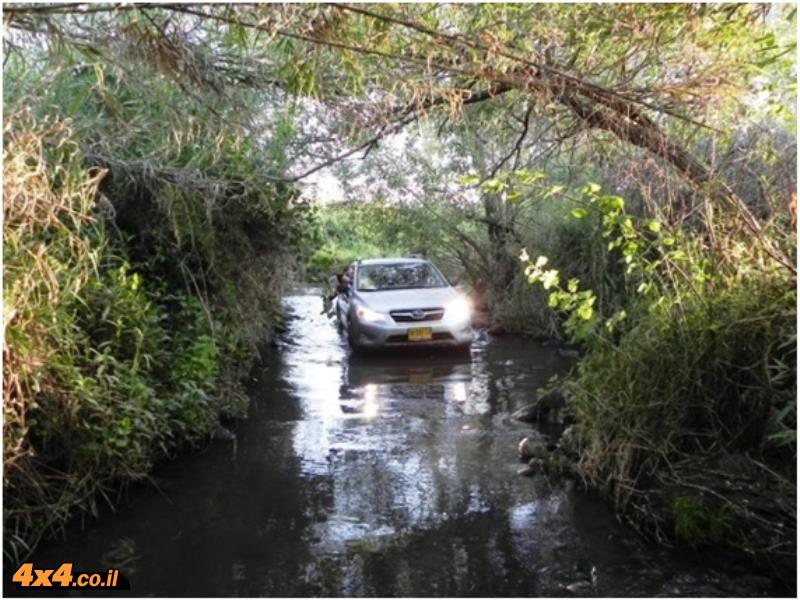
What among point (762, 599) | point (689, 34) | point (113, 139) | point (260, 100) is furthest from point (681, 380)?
point (113, 139)

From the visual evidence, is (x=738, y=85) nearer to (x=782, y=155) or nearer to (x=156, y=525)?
(x=782, y=155)

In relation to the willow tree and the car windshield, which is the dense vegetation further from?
the car windshield

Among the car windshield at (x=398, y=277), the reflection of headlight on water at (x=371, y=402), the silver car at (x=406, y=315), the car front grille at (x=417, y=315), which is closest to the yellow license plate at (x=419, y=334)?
the silver car at (x=406, y=315)

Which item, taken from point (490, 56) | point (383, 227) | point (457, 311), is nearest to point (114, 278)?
point (490, 56)

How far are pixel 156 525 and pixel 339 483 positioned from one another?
1.30m

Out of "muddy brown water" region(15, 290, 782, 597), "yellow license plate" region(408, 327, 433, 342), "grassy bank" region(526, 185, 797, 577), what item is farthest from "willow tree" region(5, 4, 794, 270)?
"yellow license plate" region(408, 327, 433, 342)

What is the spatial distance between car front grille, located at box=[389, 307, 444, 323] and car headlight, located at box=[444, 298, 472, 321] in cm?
10

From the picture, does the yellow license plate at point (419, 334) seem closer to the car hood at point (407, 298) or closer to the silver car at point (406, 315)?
the silver car at point (406, 315)

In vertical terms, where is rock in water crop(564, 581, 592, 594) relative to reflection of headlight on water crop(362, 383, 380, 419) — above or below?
below

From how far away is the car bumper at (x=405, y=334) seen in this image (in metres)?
9.66

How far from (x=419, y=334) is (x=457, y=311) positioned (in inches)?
26.4

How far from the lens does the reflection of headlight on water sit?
7047 mm

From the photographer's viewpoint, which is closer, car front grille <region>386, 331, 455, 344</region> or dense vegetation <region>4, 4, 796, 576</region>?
dense vegetation <region>4, 4, 796, 576</region>

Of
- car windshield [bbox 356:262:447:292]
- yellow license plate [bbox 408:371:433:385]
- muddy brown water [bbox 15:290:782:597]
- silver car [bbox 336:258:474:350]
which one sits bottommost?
muddy brown water [bbox 15:290:782:597]
